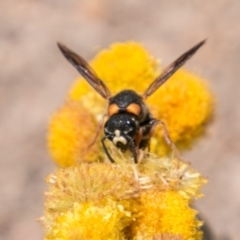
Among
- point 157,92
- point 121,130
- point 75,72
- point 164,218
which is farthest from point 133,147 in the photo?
point 75,72

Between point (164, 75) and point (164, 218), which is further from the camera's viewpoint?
point (164, 75)

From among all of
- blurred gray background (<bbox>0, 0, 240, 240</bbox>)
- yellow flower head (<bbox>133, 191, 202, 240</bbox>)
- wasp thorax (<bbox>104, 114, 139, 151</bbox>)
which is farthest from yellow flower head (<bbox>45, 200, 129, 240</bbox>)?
blurred gray background (<bbox>0, 0, 240, 240</bbox>)

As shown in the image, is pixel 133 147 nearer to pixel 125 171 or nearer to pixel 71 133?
pixel 125 171

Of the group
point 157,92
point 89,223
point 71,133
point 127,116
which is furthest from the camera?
point 157,92

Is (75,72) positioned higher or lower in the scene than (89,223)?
higher

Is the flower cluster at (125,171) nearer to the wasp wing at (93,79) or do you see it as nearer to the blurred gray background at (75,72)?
the wasp wing at (93,79)

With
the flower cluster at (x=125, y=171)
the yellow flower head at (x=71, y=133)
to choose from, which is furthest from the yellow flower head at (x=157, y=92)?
the yellow flower head at (x=71, y=133)

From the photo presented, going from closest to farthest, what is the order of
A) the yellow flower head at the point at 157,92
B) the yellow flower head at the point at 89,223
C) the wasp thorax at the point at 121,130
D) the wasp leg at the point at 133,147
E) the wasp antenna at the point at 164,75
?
the yellow flower head at the point at 89,223, the wasp leg at the point at 133,147, the wasp thorax at the point at 121,130, the wasp antenna at the point at 164,75, the yellow flower head at the point at 157,92
